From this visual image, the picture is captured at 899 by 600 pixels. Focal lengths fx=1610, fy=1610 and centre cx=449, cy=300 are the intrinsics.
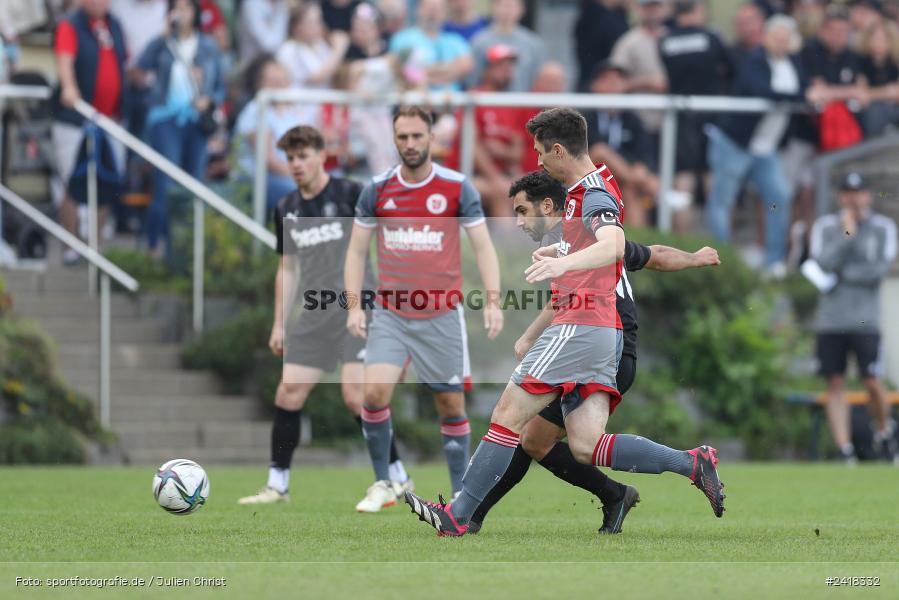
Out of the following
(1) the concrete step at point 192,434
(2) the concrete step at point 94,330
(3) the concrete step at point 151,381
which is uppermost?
(2) the concrete step at point 94,330

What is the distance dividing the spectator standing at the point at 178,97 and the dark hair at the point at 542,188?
8790 mm

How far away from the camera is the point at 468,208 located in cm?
1055

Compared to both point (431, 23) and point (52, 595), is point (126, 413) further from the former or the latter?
point (52, 595)

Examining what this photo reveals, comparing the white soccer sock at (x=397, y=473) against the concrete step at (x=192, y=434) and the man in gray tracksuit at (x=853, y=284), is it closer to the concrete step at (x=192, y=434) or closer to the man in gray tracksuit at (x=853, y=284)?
the concrete step at (x=192, y=434)

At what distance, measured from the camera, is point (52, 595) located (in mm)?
6258

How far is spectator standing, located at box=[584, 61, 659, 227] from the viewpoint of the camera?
17.9 m

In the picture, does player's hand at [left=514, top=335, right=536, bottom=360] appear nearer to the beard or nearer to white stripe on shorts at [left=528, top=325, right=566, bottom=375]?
white stripe on shorts at [left=528, top=325, right=566, bottom=375]

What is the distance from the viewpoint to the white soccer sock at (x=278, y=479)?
11.1m

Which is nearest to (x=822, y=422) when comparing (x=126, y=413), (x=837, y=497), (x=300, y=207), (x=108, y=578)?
(x=837, y=497)

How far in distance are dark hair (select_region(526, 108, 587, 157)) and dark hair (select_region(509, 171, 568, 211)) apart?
0.61 m

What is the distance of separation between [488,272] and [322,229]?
1.49 meters

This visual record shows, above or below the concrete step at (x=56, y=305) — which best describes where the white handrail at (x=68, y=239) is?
above

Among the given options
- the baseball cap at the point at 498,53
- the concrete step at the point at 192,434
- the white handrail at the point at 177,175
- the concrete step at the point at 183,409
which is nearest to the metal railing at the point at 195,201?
the white handrail at the point at 177,175

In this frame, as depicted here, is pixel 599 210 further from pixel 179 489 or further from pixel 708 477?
pixel 179 489
